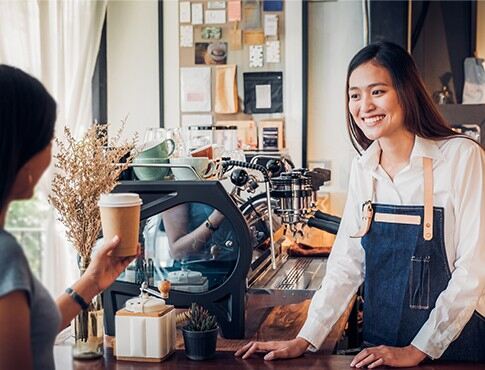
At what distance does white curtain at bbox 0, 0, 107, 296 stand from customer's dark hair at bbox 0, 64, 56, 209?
2.88m

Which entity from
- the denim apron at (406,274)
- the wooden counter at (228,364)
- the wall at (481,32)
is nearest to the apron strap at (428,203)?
the denim apron at (406,274)

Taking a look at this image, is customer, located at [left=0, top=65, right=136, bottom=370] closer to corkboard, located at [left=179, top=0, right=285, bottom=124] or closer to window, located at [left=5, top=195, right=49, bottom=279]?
window, located at [left=5, top=195, right=49, bottom=279]

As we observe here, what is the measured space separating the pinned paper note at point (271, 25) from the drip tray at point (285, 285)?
7.59 ft

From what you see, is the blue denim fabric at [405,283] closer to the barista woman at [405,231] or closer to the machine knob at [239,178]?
the barista woman at [405,231]

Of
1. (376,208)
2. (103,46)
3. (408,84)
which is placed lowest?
(376,208)

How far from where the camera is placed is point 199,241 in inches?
86.8

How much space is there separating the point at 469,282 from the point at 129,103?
3472 millimetres

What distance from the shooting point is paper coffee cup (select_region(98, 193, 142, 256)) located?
5.27ft

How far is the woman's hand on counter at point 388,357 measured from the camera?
181cm

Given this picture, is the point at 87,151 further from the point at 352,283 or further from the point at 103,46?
the point at 103,46

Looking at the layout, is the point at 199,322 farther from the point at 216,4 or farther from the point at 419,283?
the point at 216,4

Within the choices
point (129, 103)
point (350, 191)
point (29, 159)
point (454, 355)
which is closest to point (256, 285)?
point (350, 191)

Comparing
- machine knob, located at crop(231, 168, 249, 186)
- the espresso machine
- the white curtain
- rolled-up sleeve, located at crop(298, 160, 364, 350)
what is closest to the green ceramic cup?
the espresso machine

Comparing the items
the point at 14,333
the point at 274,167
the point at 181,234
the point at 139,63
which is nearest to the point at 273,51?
the point at 139,63
